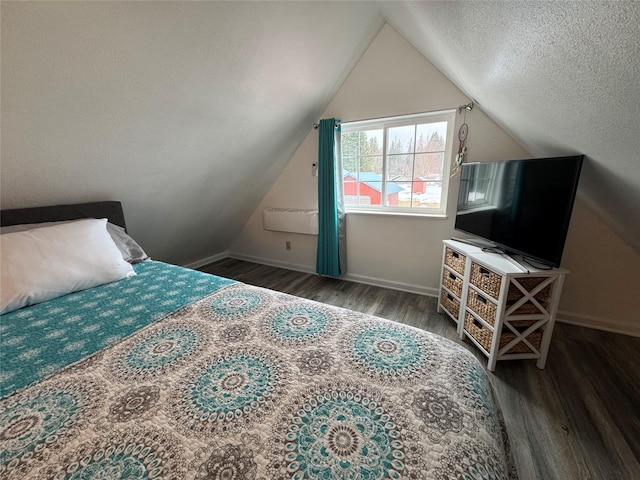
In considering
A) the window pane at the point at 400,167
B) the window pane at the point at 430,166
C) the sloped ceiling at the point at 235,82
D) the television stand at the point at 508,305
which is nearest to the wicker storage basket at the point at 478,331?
the television stand at the point at 508,305

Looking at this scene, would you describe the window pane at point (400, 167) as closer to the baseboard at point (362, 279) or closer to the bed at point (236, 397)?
the baseboard at point (362, 279)

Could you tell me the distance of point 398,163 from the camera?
2.65m

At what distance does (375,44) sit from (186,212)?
246 cm

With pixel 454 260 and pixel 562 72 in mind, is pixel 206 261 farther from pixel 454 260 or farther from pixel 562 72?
pixel 562 72

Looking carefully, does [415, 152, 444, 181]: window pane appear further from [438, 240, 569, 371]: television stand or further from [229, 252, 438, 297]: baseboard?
[229, 252, 438, 297]: baseboard

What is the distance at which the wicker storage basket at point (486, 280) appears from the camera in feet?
5.21

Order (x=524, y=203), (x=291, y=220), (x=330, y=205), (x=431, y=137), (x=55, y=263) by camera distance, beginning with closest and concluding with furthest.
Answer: (x=55, y=263) → (x=524, y=203) → (x=431, y=137) → (x=330, y=205) → (x=291, y=220)

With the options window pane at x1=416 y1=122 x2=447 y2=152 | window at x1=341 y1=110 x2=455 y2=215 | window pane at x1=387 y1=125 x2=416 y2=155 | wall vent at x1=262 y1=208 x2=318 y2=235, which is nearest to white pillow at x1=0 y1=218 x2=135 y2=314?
wall vent at x1=262 y1=208 x2=318 y2=235

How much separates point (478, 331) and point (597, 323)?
117cm

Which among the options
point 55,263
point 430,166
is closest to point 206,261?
point 55,263

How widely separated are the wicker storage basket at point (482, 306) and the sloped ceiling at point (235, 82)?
0.89 metres

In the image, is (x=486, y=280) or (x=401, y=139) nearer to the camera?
(x=486, y=280)

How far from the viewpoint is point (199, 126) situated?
1924 millimetres

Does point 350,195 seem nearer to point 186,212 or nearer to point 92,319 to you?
point 186,212
